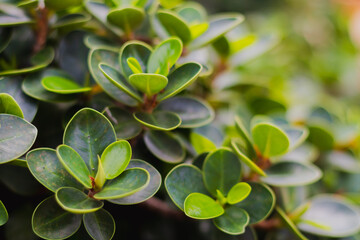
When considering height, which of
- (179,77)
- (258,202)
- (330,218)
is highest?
(179,77)

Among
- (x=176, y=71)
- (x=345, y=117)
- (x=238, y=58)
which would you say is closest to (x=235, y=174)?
(x=176, y=71)

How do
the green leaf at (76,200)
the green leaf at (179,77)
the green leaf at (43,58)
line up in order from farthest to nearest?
the green leaf at (43,58)
the green leaf at (179,77)
the green leaf at (76,200)

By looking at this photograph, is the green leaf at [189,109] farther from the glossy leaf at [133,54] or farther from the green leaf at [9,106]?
the green leaf at [9,106]

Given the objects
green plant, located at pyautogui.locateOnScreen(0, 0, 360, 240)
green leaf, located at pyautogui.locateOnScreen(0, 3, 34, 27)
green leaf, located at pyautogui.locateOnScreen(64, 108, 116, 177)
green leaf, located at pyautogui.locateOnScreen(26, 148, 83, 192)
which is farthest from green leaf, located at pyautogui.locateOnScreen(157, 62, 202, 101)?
green leaf, located at pyautogui.locateOnScreen(0, 3, 34, 27)

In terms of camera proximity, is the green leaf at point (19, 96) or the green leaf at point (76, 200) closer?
the green leaf at point (76, 200)

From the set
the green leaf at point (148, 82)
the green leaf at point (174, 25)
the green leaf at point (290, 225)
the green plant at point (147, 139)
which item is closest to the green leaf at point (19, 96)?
the green plant at point (147, 139)

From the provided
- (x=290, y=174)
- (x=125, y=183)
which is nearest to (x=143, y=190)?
(x=125, y=183)

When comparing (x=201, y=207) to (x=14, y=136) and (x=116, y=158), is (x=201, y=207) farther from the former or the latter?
(x=14, y=136)

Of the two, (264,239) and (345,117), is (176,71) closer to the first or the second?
(264,239)
